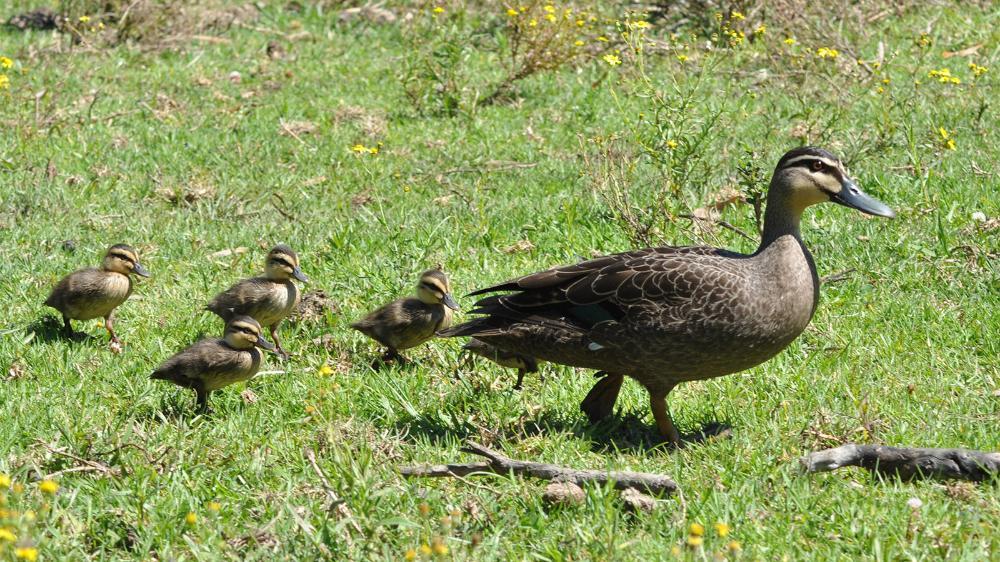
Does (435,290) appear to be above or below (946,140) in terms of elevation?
below

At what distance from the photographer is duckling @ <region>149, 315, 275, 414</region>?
6.61m

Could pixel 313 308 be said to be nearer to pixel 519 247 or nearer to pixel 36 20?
pixel 519 247

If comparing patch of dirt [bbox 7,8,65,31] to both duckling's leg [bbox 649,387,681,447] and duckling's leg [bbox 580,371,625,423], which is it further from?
duckling's leg [bbox 649,387,681,447]

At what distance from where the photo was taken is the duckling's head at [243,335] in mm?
6770

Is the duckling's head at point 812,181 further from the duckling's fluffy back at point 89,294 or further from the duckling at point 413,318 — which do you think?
A: the duckling's fluffy back at point 89,294

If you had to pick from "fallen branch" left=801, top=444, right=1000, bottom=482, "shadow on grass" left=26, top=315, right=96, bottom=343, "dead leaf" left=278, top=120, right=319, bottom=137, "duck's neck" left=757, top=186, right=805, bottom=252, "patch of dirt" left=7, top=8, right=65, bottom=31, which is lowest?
"patch of dirt" left=7, top=8, right=65, bottom=31

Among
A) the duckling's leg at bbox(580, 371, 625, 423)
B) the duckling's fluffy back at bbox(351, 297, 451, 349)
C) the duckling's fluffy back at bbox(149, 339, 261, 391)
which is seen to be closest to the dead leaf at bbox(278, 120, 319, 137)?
the duckling's fluffy back at bbox(351, 297, 451, 349)

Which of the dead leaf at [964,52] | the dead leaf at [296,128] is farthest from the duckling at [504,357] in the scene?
the dead leaf at [964,52]

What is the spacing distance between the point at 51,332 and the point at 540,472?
13.0ft

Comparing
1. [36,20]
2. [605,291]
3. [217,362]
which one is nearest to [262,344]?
[217,362]

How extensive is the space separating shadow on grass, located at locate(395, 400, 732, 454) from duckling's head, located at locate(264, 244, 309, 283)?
1.74m

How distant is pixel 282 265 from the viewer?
788cm

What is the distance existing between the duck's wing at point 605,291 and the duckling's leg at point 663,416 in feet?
1.44

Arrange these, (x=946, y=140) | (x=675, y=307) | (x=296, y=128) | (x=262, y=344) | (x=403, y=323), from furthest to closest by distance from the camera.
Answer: (x=296, y=128) → (x=946, y=140) → (x=403, y=323) → (x=262, y=344) → (x=675, y=307)
